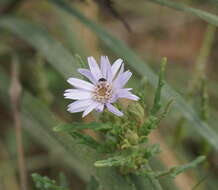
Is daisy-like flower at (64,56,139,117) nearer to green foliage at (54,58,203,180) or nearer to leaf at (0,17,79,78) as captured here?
green foliage at (54,58,203,180)

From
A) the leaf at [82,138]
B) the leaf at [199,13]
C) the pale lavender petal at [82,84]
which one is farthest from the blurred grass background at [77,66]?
the pale lavender petal at [82,84]

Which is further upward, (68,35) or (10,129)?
(68,35)

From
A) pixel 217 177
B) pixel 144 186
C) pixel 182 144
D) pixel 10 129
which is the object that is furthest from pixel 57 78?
pixel 144 186

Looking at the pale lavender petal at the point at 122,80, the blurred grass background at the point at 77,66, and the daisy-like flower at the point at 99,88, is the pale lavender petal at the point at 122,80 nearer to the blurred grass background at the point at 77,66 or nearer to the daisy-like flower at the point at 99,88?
the daisy-like flower at the point at 99,88

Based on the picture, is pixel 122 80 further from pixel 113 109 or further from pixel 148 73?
pixel 148 73

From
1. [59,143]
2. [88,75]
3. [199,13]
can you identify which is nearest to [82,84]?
[88,75]

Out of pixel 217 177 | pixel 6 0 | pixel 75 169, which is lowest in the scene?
pixel 217 177

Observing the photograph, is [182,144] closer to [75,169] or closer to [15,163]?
[75,169]
